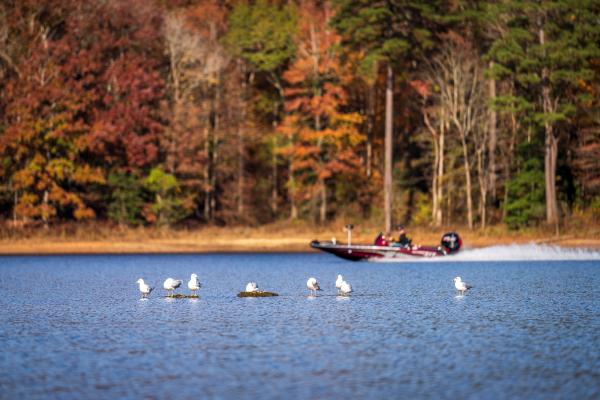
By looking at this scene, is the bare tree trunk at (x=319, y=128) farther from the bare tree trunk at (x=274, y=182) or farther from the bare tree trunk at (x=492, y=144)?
the bare tree trunk at (x=492, y=144)

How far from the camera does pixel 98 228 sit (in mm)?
72500

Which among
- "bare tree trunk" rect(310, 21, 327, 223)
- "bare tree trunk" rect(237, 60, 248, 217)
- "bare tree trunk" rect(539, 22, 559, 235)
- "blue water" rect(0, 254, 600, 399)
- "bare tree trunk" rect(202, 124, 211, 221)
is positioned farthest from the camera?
"bare tree trunk" rect(237, 60, 248, 217)

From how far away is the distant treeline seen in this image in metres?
68.9

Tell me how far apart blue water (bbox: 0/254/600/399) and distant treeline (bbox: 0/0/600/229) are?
1029 inches

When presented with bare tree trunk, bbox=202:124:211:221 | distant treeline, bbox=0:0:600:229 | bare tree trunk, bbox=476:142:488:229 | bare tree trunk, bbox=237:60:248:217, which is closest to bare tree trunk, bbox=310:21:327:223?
distant treeline, bbox=0:0:600:229

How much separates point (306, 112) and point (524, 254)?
892 inches

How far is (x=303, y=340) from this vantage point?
24.5 metres

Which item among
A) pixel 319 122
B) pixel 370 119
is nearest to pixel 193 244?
pixel 319 122

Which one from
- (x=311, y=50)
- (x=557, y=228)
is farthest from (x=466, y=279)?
(x=311, y=50)

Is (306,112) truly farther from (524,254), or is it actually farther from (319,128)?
(524,254)

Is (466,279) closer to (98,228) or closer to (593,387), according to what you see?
(593,387)

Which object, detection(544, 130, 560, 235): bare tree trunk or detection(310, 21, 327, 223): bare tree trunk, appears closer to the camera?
detection(544, 130, 560, 235): bare tree trunk

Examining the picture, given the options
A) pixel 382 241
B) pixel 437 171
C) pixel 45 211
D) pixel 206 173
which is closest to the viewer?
pixel 382 241

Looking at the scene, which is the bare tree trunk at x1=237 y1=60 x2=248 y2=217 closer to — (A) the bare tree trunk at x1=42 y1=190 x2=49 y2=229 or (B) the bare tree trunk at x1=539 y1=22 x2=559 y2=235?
(A) the bare tree trunk at x1=42 y1=190 x2=49 y2=229
